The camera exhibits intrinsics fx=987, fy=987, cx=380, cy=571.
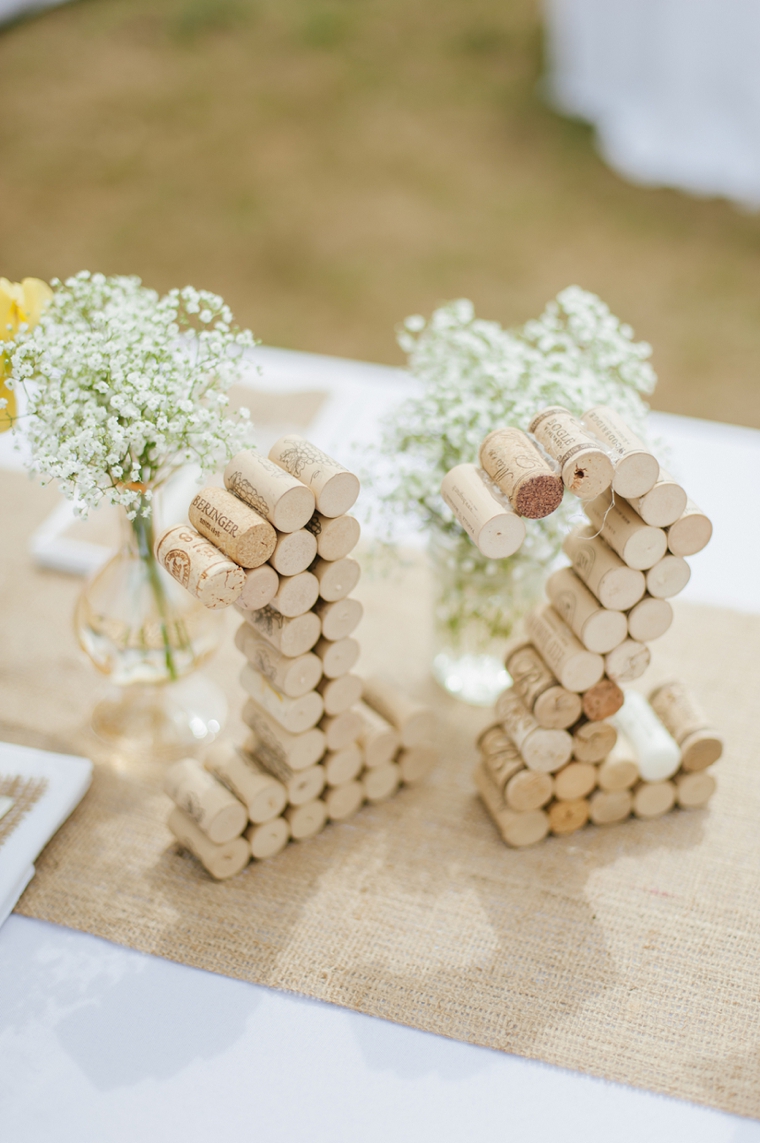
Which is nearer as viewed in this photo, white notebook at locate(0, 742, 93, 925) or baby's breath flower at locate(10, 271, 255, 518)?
baby's breath flower at locate(10, 271, 255, 518)

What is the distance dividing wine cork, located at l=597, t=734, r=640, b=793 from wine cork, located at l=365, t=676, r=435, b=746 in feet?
0.94

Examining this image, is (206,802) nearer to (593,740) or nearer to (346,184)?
(593,740)

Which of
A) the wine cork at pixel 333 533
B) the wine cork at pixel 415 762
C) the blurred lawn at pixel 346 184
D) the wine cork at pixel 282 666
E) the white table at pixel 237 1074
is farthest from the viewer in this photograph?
the blurred lawn at pixel 346 184

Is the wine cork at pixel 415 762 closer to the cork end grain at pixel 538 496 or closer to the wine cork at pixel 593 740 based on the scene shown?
the wine cork at pixel 593 740

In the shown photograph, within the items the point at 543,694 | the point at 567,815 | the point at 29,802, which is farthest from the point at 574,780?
the point at 29,802

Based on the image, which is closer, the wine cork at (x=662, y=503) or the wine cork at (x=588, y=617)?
the wine cork at (x=662, y=503)

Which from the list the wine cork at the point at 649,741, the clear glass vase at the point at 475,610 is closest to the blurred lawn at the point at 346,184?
the clear glass vase at the point at 475,610

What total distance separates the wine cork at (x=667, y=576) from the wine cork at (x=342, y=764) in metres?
0.53

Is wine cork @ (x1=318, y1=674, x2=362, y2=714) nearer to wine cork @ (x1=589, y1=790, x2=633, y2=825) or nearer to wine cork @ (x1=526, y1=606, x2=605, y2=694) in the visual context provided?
wine cork @ (x1=526, y1=606, x2=605, y2=694)

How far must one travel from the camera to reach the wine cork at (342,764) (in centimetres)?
154

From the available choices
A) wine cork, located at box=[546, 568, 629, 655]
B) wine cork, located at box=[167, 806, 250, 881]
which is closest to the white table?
wine cork, located at box=[167, 806, 250, 881]

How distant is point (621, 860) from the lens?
5.09ft

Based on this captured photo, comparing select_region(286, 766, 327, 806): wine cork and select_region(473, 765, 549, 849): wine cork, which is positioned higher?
select_region(286, 766, 327, 806): wine cork

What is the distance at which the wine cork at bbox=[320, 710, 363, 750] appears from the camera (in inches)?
59.7
